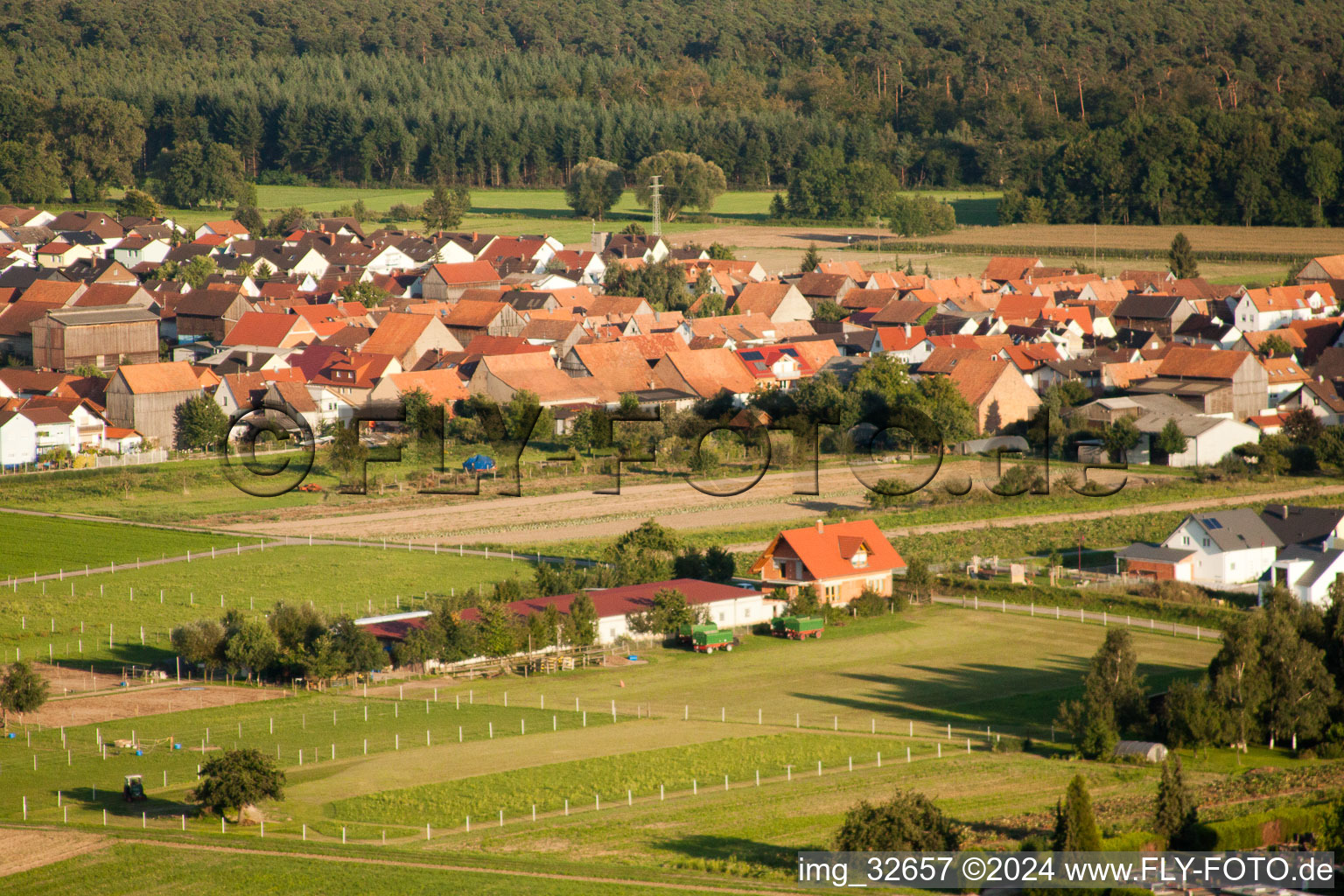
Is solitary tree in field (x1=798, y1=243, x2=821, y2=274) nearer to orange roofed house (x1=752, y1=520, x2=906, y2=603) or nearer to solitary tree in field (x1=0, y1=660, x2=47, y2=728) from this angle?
orange roofed house (x1=752, y1=520, x2=906, y2=603)

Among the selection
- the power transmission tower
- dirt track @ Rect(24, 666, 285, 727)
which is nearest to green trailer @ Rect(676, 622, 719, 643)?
dirt track @ Rect(24, 666, 285, 727)

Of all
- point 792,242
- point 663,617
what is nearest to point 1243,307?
point 792,242

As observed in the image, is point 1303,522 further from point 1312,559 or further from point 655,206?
point 655,206

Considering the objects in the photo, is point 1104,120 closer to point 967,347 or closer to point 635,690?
point 967,347

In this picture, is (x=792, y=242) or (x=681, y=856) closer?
(x=681, y=856)

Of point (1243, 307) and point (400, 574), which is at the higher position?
point (1243, 307)

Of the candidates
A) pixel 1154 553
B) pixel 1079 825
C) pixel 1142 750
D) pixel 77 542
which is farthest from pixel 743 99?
pixel 1079 825

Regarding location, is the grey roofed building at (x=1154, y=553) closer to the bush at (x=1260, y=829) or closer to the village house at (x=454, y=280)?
the bush at (x=1260, y=829)
